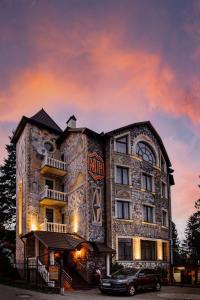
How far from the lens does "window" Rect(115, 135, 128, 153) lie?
3044 centimetres

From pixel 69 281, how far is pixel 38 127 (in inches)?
561

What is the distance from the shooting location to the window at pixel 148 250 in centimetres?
3006

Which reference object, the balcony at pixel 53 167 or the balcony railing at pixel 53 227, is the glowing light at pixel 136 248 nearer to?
the balcony railing at pixel 53 227

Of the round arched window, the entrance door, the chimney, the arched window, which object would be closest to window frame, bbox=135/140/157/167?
the arched window

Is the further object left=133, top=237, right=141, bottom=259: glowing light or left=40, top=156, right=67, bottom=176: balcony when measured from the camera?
left=40, top=156, right=67, bottom=176: balcony

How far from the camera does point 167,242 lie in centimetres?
3384

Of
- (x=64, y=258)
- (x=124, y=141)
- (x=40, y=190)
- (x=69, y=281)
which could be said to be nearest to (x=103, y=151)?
(x=124, y=141)

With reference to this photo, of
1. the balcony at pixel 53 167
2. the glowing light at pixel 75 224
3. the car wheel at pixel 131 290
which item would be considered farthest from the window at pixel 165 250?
the car wheel at pixel 131 290

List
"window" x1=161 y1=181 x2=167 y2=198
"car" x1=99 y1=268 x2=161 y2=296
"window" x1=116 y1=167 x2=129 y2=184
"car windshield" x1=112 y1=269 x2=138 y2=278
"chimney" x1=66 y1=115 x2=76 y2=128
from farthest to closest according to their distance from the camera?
"window" x1=161 y1=181 x2=167 y2=198
"chimney" x1=66 y1=115 x2=76 y2=128
"window" x1=116 y1=167 x2=129 y2=184
"car windshield" x1=112 y1=269 x2=138 y2=278
"car" x1=99 y1=268 x2=161 y2=296

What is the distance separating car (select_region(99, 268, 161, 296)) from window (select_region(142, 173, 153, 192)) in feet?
33.2

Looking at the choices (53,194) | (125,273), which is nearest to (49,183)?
(53,194)

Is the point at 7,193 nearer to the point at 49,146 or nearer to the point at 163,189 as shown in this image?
the point at 49,146

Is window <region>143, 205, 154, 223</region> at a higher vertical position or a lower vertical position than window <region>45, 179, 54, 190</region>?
lower

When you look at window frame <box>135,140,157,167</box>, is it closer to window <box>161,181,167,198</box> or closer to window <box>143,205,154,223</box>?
window <box>161,181,167,198</box>
